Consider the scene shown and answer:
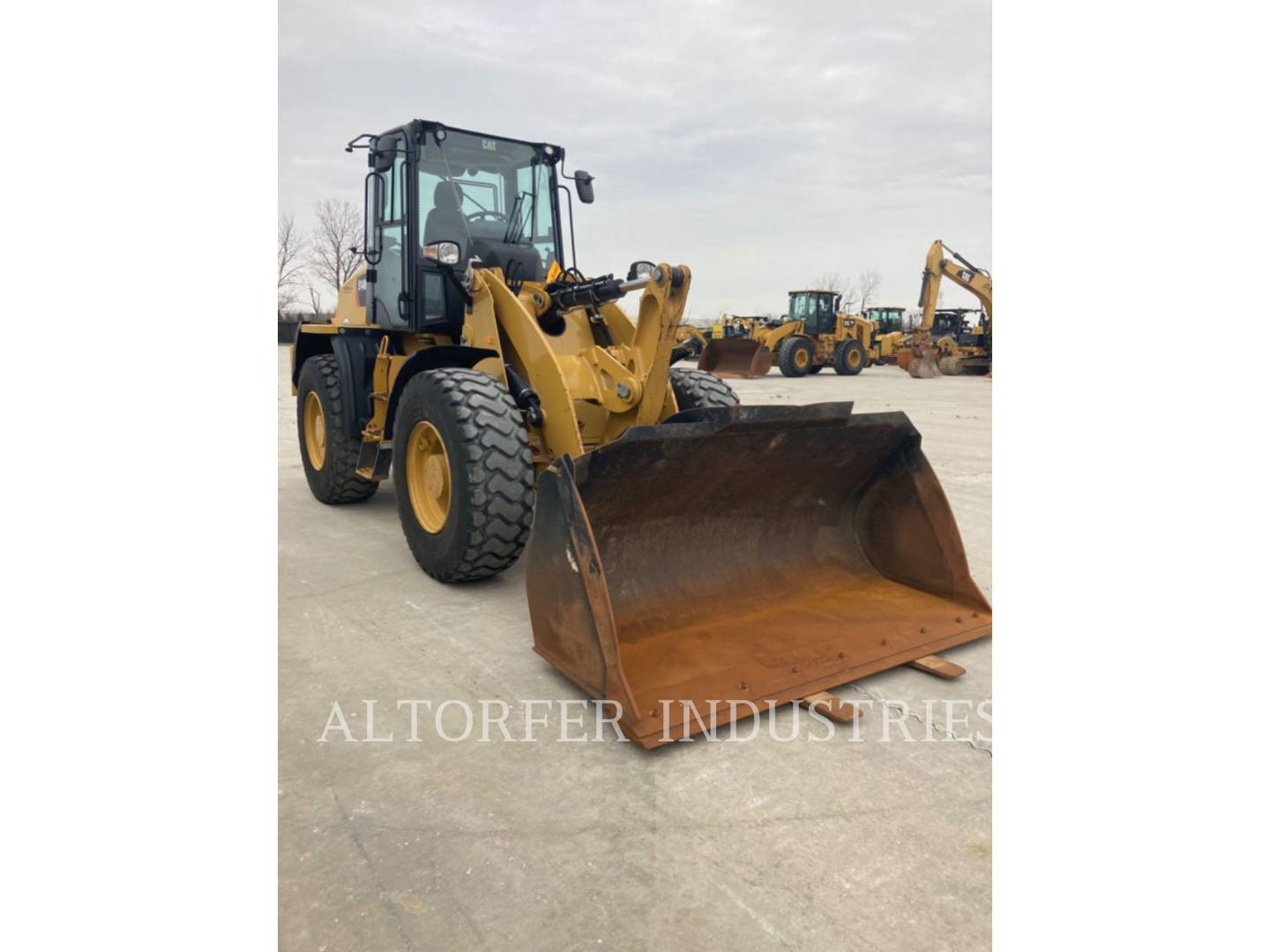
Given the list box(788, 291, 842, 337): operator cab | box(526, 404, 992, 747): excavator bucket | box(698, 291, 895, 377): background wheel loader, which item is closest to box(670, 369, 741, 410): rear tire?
box(526, 404, 992, 747): excavator bucket

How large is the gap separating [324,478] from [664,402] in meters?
3.15

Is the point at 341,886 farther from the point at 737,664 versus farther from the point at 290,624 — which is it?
the point at 290,624

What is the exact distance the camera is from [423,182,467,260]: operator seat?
5.43 metres

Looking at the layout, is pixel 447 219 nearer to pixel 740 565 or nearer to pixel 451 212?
pixel 451 212

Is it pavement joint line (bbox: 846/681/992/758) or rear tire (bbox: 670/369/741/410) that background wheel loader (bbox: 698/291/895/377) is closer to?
rear tire (bbox: 670/369/741/410)

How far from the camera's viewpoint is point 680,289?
3965mm

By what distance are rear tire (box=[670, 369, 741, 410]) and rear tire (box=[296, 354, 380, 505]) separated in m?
2.46

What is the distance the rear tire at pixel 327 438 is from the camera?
6180 mm

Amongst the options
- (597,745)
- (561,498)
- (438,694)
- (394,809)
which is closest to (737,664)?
(597,745)

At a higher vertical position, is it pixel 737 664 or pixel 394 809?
pixel 737 664

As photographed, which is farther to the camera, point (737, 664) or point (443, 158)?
point (443, 158)

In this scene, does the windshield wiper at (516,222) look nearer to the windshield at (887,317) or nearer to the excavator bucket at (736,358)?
the excavator bucket at (736,358)

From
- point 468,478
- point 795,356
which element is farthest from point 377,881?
point 795,356

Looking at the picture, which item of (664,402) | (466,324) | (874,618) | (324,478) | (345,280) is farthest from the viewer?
(345,280)
